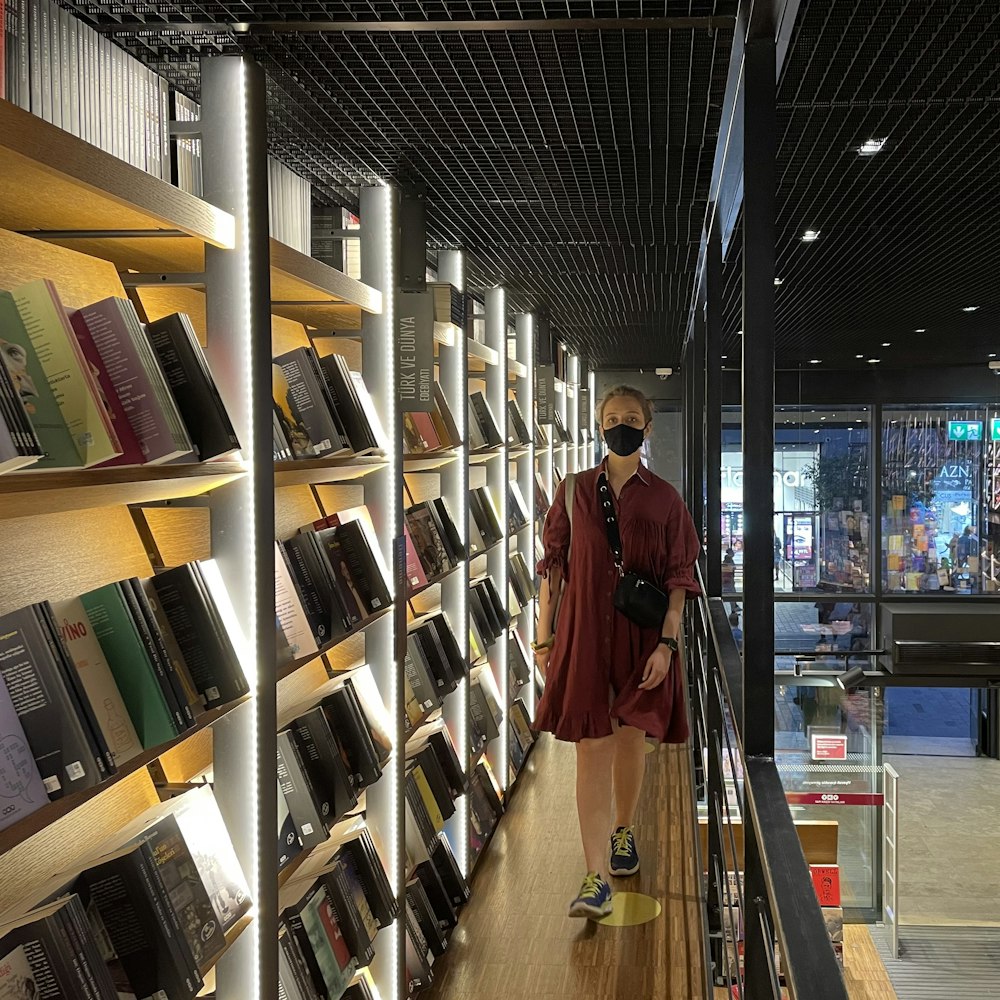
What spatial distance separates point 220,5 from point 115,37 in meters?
0.33

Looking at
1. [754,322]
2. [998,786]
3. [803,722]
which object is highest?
[754,322]

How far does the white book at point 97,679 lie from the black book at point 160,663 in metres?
0.06

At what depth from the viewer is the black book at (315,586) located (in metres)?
2.34

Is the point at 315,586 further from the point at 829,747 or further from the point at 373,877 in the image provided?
the point at 829,747

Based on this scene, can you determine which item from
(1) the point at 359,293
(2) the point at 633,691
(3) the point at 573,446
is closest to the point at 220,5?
(1) the point at 359,293

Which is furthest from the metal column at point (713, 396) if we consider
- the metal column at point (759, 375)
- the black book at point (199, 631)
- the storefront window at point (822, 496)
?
the storefront window at point (822, 496)

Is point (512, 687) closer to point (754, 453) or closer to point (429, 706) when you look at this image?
point (429, 706)

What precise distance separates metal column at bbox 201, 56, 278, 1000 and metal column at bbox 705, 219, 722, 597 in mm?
2079

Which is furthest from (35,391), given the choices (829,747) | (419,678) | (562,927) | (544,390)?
(829,747)

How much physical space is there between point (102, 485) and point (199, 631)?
1.23 ft

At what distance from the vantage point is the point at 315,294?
2.55m

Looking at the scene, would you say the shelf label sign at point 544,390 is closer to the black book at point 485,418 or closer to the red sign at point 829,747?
the black book at point 485,418

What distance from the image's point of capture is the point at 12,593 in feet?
5.43

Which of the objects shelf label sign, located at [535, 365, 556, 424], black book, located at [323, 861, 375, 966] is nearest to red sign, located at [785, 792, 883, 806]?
shelf label sign, located at [535, 365, 556, 424]
